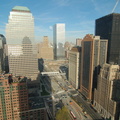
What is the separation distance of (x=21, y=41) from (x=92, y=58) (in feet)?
217

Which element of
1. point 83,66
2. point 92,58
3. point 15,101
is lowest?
point 15,101

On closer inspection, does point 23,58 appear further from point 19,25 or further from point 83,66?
point 83,66

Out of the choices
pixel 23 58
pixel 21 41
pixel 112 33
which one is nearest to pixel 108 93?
pixel 112 33

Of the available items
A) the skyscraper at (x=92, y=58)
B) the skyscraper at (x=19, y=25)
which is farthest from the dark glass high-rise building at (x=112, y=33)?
the skyscraper at (x=19, y=25)

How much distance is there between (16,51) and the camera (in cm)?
9806

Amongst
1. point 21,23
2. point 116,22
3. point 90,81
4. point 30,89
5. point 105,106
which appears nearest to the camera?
point 105,106

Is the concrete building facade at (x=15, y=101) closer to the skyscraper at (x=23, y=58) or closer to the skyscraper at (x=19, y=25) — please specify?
the skyscraper at (x=23, y=58)

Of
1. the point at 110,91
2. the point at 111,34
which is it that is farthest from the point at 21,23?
the point at 110,91

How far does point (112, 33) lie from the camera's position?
8025 centimetres

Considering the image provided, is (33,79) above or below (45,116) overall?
above

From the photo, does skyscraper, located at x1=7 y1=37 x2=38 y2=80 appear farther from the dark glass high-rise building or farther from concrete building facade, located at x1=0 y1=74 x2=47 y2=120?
the dark glass high-rise building

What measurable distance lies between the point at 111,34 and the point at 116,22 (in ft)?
30.6

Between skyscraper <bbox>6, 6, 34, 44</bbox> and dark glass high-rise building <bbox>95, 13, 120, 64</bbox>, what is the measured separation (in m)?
64.9

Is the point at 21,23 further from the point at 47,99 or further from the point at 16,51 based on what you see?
Answer: the point at 47,99
